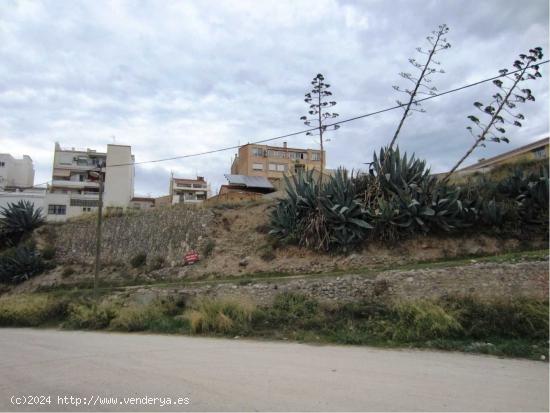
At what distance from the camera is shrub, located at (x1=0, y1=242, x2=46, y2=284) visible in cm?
2902

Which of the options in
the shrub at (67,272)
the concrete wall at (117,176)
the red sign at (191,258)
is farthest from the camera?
the concrete wall at (117,176)

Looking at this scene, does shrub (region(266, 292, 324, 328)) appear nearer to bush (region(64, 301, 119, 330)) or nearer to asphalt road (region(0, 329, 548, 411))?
asphalt road (region(0, 329, 548, 411))

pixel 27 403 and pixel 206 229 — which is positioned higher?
pixel 206 229

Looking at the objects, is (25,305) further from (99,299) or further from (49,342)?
(49,342)

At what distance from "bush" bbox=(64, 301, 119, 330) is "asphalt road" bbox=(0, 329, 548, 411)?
226 inches

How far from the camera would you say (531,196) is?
57.1ft

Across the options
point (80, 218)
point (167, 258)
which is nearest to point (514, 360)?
point (167, 258)

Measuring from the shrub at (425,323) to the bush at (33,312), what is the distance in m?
14.5

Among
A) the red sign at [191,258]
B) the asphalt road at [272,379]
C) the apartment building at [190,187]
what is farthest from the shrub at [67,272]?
the apartment building at [190,187]

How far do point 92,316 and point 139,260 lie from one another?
421 inches

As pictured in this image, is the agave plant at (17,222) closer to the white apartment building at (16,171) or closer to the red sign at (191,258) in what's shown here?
the red sign at (191,258)

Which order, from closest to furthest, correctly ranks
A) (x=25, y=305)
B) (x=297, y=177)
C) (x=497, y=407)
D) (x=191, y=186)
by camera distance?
1. (x=497, y=407)
2. (x=25, y=305)
3. (x=297, y=177)
4. (x=191, y=186)

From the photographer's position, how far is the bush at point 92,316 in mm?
16500

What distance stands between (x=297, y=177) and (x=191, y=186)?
7513 cm
